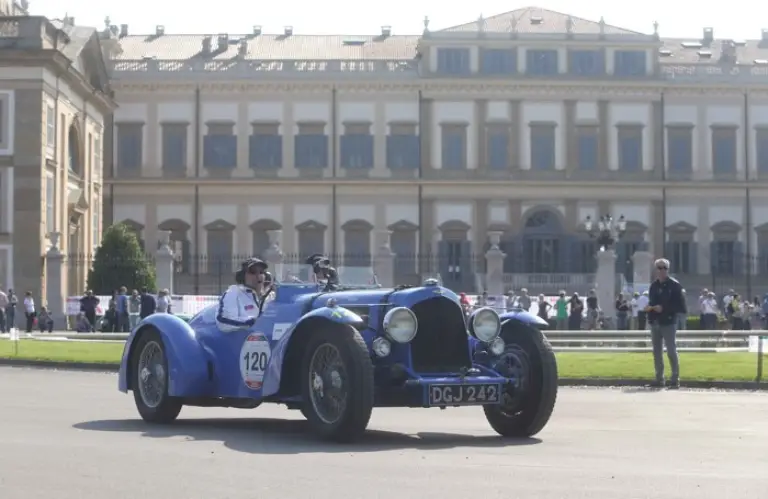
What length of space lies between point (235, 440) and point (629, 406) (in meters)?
5.73

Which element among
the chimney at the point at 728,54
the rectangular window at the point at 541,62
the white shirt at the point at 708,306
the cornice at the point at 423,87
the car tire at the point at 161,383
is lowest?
the car tire at the point at 161,383

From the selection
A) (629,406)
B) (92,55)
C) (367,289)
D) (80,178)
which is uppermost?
(92,55)

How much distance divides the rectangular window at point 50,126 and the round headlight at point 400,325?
125 ft

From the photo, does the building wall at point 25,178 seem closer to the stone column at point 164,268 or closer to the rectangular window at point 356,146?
the stone column at point 164,268

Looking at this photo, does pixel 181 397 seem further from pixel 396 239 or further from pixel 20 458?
pixel 396 239

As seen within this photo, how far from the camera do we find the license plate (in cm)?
1100

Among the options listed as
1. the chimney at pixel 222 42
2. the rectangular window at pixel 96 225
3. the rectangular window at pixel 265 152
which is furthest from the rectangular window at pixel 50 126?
the chimney at pixel 222 42

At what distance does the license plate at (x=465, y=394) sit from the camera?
11.0m

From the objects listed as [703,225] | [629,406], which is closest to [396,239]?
[703,225]

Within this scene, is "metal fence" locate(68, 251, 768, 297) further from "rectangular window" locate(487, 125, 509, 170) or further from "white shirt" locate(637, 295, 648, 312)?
"white shirt" locate(637, 295, 648, 312)

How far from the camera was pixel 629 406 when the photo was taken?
15688 mm

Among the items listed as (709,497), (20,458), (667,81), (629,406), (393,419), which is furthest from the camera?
(667,81)

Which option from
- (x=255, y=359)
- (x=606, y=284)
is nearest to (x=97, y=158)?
(x=606, y=284)

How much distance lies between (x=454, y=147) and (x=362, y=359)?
56.3 metres
